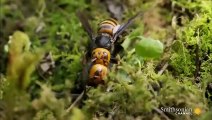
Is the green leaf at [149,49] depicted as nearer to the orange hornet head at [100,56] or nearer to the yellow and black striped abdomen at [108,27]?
the orange hornet head at [100,56]

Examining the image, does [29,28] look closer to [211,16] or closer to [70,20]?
[70,20]

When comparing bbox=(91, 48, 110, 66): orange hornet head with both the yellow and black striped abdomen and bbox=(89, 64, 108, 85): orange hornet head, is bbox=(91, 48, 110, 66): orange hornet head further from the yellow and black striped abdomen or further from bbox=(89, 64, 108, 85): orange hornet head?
the yellow and black striped abdomen

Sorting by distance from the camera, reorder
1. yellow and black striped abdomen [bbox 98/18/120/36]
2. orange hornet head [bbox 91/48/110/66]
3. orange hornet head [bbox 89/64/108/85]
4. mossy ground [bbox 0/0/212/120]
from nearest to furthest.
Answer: mossy ground [bbox 0/0/212/120], orange hornet head [bbox 89/64/108/85], orange hornet head [bbox 91/48/110/66], yellow and black striped abdomen [bbox 98/18/120/36]

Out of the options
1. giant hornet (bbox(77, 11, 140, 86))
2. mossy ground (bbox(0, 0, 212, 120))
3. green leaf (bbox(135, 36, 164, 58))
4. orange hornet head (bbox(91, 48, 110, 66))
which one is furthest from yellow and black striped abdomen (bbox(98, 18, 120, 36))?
green leaf (bbox(135, 36, 164, 58))

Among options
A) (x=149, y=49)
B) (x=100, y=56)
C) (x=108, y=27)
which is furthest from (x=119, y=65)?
(x=108, y=27)

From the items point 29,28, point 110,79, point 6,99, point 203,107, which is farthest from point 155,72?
point 29,28

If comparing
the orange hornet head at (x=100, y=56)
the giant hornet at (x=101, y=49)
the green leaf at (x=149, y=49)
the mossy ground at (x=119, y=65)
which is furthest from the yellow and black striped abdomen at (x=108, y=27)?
the green leaf at (x=149, y=49)
